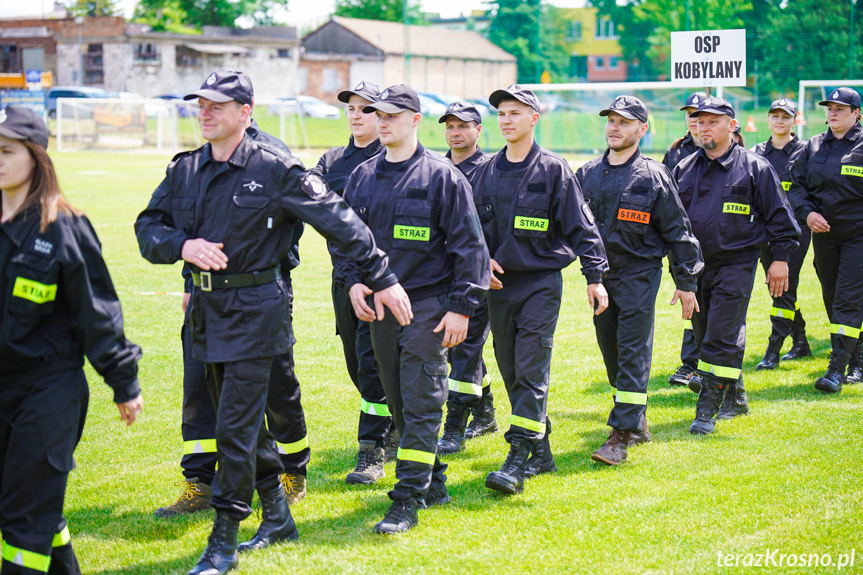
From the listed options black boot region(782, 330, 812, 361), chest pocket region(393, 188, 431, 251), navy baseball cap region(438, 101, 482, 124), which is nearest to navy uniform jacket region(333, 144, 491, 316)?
chest pocket region(393, 188, 431, 251)

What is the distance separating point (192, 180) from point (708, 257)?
4263 millimetres

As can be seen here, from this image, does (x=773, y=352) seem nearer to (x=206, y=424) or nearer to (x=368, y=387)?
(x=368, y=387)

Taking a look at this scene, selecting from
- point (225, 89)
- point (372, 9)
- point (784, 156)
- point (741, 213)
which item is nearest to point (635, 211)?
point (741, 213)

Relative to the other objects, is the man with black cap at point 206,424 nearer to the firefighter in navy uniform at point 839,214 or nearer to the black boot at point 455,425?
the black boot at point 455,425

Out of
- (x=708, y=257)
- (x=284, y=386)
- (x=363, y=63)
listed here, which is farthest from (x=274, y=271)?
(x=363, y=63)

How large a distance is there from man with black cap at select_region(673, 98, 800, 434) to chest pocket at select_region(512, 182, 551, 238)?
199cm

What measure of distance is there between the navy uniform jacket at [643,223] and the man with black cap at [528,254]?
66 cm

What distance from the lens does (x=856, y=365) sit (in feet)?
27.8

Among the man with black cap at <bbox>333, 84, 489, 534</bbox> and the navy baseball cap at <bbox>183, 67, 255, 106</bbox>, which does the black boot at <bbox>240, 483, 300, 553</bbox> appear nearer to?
the man with black cap at <bbox>333, 84, 489, 534</bbox>

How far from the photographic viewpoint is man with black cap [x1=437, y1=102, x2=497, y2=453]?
Result: 673cm

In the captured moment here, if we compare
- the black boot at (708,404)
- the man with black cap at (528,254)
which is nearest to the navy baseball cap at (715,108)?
the man with black cap at (528,254)

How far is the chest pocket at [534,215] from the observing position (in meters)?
5.64

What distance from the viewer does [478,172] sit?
19.7 ft

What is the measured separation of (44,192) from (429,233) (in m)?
2.05
